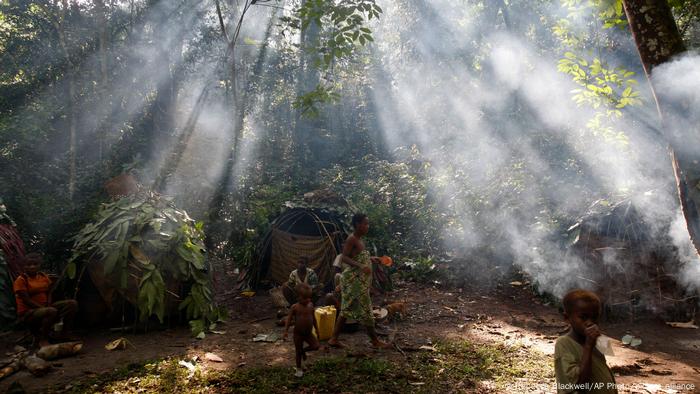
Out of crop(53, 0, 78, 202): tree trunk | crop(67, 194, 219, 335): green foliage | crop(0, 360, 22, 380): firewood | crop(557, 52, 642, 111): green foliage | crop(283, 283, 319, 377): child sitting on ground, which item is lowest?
crop(0, 360, 22, 380): firewood

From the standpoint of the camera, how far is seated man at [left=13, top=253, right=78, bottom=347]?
225 inches

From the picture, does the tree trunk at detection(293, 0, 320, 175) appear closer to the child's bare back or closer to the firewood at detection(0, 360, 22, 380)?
the child's bare back

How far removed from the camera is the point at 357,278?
5.77 meters

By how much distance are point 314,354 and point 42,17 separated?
1729 centimetres

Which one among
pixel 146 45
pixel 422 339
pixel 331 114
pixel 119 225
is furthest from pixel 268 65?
pixel 422 339

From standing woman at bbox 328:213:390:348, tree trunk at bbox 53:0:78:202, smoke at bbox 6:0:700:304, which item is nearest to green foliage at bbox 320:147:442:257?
smoke at bbox 6:0:700:304

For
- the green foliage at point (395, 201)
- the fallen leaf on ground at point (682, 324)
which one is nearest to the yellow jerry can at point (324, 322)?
the green foliage at point (395, 201)

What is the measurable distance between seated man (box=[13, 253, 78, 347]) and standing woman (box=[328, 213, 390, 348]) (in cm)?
394

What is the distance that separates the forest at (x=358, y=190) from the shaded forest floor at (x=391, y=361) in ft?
0.15

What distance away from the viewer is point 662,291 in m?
6.98

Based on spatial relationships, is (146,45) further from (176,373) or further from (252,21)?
(176,373)

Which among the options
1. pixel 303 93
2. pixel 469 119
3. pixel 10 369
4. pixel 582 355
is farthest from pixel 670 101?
pixel 303 93

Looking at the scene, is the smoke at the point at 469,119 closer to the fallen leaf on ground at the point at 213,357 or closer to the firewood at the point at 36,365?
the fallen leaf on ground at the point at 213,357

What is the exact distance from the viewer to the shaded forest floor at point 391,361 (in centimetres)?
470
